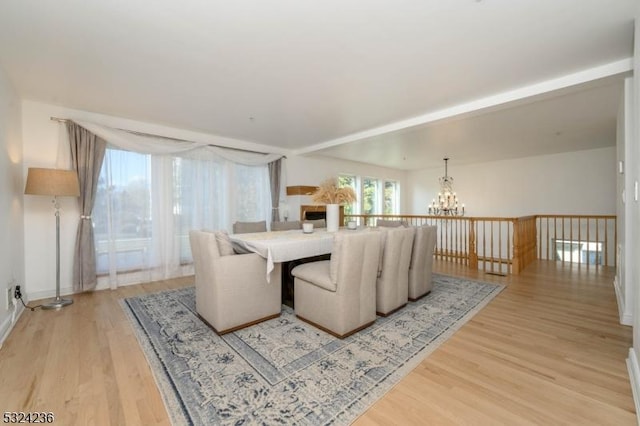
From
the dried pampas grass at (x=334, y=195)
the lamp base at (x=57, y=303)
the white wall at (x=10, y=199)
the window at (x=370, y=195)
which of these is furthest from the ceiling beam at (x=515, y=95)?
the lamp base at (x=57, y=303)

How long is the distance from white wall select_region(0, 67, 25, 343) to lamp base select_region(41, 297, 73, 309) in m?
0.22

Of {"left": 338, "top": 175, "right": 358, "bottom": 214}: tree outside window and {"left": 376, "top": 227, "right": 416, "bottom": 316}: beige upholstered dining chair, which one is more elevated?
{"left": 338, "top": 175, "right": 358, "bottom": 214}: tree outside window

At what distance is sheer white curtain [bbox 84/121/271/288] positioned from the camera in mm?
3828

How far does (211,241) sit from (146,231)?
7.92ft

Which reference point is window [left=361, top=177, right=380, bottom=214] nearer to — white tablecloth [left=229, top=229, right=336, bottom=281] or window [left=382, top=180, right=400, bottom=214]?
window [left=382, top=180, right=400, bottom=214]

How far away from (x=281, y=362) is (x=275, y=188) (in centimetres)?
405

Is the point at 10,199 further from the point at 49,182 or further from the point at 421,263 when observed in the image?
the point at 421,263

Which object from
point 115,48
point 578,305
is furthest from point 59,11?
point 578,305

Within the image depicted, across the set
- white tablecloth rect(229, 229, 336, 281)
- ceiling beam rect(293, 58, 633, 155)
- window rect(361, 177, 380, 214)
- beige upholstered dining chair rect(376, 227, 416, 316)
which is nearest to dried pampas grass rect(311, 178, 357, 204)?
white tablecloth rect(229, 229, 336, 281)

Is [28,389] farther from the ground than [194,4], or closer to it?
closer to it

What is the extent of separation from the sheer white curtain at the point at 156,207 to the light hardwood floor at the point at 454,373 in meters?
1.07

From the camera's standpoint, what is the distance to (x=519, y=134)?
16.2ft

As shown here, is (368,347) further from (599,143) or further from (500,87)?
(599,143)

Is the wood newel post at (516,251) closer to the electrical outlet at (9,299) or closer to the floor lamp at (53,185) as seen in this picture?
the floor lamp at (53,185)
